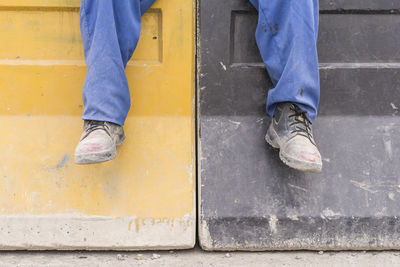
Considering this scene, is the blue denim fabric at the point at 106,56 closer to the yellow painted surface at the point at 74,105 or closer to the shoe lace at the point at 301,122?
the yellow painted surface at the point at 74,105

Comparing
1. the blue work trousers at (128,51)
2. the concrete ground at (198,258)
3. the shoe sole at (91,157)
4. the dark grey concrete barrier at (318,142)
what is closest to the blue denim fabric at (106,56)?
the blue work trousers at (128,51)

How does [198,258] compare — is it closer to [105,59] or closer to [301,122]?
[301,122]

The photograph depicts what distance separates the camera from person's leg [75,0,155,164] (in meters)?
1.14

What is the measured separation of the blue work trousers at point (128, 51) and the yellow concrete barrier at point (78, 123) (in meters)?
0.13

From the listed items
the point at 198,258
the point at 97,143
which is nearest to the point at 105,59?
the point at 97,143

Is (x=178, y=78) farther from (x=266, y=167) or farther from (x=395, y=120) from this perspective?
(x=395, y=120)

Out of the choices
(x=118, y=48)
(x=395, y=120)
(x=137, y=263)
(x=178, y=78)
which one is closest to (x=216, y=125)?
(x=178, y=78)

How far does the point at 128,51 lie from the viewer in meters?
1.26

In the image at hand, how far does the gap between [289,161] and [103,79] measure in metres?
0.61

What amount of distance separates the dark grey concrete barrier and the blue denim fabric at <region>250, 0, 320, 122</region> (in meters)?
0.11

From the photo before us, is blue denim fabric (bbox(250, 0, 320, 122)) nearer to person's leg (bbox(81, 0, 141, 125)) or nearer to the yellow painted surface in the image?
the yellow painted surface

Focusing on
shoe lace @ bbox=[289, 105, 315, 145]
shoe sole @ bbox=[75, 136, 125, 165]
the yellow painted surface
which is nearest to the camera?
shoe sole @ bbox=[75, 136, 125, 165]

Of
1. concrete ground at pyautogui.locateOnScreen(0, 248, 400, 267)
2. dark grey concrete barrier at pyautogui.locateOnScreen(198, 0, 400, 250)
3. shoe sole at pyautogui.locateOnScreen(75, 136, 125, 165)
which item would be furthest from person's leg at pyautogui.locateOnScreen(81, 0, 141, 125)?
concrete ground at pyautogui.locateOnScreen(0, 248, 400, 267)

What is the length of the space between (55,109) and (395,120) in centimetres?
121
